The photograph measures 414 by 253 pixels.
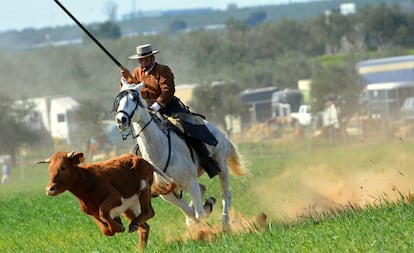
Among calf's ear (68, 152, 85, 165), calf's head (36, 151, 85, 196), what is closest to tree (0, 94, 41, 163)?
calf's ear (68, 152, 85, 165)

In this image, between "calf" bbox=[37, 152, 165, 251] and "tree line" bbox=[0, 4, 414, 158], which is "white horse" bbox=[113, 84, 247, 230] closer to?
"calf" bbox=[37, 152, 165, 251]

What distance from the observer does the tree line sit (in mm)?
68938

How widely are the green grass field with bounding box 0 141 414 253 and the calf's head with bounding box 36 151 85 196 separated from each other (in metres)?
1.33

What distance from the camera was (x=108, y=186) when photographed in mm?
14156

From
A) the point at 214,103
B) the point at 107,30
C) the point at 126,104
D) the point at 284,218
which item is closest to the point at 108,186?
the point at 126,104

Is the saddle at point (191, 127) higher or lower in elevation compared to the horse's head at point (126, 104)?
lower

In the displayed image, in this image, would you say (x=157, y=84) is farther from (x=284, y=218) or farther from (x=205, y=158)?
(x=284, y=218)

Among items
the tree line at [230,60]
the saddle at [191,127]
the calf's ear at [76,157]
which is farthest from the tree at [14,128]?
the calf's ear at [76,157]

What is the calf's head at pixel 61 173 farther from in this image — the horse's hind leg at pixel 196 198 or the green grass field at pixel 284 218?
the horse's hind leg at pixel 196 198

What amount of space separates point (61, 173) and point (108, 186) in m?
0.66

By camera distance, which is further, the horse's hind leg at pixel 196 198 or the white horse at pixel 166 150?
the horse's hind leg at pixel 196 198

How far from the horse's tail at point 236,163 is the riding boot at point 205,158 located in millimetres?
1288

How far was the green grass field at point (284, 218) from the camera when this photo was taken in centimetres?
1270

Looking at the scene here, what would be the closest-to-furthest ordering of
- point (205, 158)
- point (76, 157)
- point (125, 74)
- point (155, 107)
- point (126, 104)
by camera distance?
point (76, 157)
point (126, 104)
point (155, 107)
point (125, 74)
point (205, 158)
